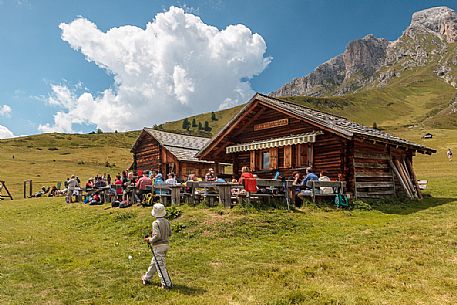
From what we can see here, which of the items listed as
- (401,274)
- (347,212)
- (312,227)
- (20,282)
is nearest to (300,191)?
(347,212)

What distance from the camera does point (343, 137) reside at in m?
16.3

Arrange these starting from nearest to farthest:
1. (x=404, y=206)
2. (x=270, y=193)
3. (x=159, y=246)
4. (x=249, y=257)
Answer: (x=159, y=246), (x=249, y=257), (x=270, y=193), (x=404, y=206)

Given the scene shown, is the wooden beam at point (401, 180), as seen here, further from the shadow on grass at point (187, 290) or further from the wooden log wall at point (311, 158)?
the shadow on grass at point (187, 290)

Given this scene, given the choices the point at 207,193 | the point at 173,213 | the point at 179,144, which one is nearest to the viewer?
the point at 173,213

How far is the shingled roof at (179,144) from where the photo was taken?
32250 mm

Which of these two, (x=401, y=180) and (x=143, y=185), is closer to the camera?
(x=143, y=185)

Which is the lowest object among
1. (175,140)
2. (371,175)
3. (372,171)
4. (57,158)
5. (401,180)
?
(401,180)

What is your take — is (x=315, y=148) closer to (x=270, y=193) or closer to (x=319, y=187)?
(x=319, y=187)

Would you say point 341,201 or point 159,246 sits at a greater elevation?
point 341,201

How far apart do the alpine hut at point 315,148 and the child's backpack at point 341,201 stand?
53.2 inches

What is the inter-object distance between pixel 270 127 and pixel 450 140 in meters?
55.6

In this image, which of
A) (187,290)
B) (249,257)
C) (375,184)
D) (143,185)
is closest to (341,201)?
(375,184)

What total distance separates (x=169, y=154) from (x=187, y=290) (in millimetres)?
26155

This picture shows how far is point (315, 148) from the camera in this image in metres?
18.4
